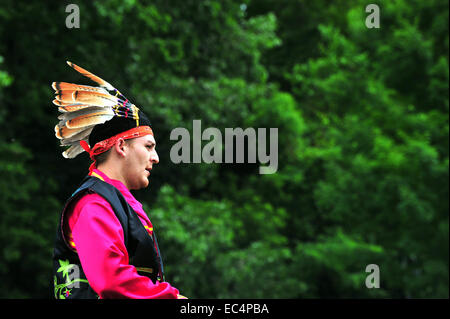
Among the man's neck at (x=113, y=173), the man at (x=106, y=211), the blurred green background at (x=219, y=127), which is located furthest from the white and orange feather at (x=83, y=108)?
the blurred green background at (x=219, y=127)

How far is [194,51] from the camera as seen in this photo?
13.4m

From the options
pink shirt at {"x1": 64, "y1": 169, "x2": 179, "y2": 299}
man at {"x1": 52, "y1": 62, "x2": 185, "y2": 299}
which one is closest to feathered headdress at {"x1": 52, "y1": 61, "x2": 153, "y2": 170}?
man at {"x1": 52, "y1": 62, "x2": 185, "y2": 299}

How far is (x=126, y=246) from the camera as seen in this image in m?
2.00

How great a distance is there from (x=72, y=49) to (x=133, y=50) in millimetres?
1269

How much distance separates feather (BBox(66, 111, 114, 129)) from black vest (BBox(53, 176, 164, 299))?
0.22 meters

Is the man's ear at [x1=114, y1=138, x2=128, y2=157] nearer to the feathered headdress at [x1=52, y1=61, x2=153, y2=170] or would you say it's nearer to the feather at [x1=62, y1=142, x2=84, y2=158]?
the feathered headdress at [x1=52, y1=61, x2=153, y2=170]

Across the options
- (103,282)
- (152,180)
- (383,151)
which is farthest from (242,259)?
(103,282)

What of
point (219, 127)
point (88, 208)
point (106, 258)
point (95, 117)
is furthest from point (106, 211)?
point (219, 127)

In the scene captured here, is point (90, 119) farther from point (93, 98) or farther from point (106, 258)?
point (106, 258)

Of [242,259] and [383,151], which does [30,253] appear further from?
[383,151]

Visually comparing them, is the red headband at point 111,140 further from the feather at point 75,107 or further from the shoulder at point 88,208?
the shoulder at point 88,208

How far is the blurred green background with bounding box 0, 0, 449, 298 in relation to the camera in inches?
492

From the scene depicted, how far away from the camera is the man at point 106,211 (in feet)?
6.09

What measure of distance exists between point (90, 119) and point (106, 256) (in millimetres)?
576
